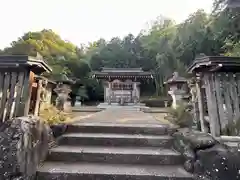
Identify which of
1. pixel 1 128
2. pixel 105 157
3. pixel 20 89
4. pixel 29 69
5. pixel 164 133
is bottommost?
pixel 105 157

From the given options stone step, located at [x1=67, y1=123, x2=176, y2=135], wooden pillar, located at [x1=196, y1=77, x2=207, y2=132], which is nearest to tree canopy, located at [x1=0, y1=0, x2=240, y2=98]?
wooden pillar, located at [x1=196, y1=77, x2=207, y2=132]

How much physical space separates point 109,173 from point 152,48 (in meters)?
27.6

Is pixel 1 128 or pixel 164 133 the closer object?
pixel 1 128

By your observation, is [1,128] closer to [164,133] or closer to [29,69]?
[29,69]

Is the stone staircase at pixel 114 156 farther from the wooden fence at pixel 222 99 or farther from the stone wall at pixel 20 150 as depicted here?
the wooden fence at pixel 222 99

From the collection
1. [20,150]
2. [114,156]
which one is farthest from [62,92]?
[20,150]

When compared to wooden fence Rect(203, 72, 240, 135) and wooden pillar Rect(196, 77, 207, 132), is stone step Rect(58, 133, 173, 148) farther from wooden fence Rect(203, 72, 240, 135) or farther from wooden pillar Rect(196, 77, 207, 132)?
wooden fence Rect(203, 72, 240, 135)

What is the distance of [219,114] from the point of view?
3.42m

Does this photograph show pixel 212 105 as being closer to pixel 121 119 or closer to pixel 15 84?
pixel 121 119

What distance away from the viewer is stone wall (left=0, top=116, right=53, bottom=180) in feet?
8.10

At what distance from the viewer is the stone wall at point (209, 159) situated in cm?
247

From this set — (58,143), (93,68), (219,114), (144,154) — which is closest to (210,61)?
(219,114)

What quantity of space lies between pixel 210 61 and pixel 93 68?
26.3m

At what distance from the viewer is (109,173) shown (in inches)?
109
